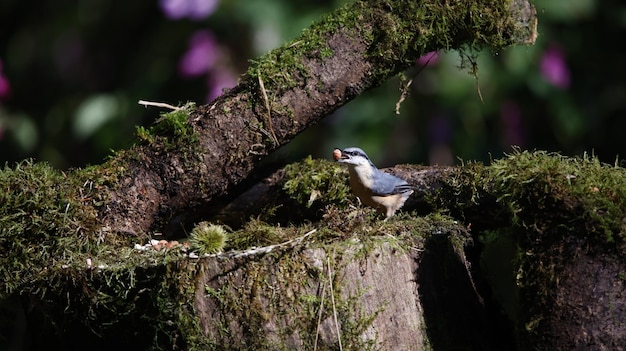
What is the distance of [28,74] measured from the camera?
26.0ft

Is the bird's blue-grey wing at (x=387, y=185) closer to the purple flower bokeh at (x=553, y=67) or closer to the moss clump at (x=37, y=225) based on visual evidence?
the moss clump at (x=37, y=225)

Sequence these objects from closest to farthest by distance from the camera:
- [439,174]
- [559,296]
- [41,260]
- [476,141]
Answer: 1. [559,296]
2. [41,260]
3. [439,174]
4. [476,141]

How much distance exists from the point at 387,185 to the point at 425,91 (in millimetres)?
2923

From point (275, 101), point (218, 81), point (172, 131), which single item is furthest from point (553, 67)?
point (172, 131)

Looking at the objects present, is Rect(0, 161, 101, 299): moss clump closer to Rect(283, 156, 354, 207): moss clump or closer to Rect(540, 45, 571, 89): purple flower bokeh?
Rect(283, 156, 354, 207): moss clump

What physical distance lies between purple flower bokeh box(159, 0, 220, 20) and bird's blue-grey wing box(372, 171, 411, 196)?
9.35 ft

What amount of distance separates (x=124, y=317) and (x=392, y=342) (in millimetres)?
844

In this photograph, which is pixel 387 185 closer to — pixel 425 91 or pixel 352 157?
pixel 352 157

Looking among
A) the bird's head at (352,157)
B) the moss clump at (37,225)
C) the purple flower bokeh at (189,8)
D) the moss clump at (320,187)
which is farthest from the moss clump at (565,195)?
the purple flower bokeh at (189,8)

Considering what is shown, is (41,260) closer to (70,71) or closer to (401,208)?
(401,208)

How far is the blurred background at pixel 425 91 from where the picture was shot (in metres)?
6.05

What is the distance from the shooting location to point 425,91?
6273 mm

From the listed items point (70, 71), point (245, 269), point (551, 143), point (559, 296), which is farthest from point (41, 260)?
point (70, 71)

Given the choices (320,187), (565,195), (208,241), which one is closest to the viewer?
(565,195)
